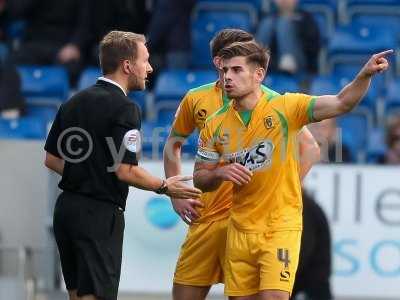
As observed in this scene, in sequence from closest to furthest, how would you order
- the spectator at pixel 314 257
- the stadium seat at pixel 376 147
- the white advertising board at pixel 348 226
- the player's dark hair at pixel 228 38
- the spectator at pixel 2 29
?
the player's dark hair at pixel 228 38, the spectator at pixel 314 257, the white advertising board at pixel 348 226, the stadium seat at pixel 376 147, the spectator at pixel 2 29

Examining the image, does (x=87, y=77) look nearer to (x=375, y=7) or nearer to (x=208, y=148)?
(x=375, y=7)

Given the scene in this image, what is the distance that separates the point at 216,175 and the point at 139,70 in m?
0.73

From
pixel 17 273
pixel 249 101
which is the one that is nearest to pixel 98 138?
pixel 249 101

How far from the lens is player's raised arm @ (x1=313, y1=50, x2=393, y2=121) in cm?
721

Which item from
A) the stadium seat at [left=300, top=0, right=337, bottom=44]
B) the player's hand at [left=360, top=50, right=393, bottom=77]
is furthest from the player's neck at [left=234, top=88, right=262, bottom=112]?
the stadium seat at [left=300, top=0, right=337, bottom=44]

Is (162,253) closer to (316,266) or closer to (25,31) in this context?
(316,266)

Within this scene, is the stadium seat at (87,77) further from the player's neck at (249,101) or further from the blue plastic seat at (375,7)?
the player's neck at (249,101)

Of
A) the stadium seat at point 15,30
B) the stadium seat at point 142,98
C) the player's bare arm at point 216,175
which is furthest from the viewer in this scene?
the stadium seat at point 15,30

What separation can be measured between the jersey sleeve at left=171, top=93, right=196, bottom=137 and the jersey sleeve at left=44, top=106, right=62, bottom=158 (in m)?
0.92

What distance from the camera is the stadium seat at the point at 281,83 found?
508 inches

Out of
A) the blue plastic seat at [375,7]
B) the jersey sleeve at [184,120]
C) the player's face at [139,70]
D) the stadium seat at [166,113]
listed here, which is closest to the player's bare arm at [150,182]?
the player's face at [139,70]

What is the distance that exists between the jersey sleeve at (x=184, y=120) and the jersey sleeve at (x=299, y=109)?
2.87 feet

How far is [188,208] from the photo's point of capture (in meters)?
8.27

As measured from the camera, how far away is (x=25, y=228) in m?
11.7
